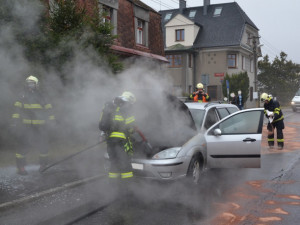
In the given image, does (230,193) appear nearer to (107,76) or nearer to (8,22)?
(107,76)

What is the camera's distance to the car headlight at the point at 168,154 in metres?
5.22

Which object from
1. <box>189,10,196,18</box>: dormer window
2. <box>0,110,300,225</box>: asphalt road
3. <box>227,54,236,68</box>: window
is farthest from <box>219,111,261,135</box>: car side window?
<box>189,10,196,18</box>: dormer window

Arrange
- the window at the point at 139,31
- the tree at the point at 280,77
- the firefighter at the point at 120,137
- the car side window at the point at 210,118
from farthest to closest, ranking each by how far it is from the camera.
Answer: the tree at the point at 280,77 < the window at the point at 139,31 < the car side window at the point at 210,118 < the firefighter at the point at 120,137

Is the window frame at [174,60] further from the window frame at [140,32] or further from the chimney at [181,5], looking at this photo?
the window frame at [140,32]

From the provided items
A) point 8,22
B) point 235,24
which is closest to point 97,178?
point 8,22

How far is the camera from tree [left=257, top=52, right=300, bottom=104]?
1652 inches

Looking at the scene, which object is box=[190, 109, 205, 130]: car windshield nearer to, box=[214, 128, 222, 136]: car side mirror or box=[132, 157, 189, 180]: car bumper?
box=[214, 128, 222, 136]: car side mirror

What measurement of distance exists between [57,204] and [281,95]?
41.1m

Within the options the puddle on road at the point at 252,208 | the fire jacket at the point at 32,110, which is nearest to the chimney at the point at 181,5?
the fire jacket at the point at 32,110

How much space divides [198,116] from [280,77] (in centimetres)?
3978

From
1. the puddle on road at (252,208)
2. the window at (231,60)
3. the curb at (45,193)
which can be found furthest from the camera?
the window at (231,60)

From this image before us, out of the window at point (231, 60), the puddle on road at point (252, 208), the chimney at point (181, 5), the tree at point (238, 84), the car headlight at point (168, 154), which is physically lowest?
the puddle on road at point (252, 208)

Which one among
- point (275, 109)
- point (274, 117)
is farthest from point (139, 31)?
point (274, 117)

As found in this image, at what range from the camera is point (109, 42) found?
28.5 ft
